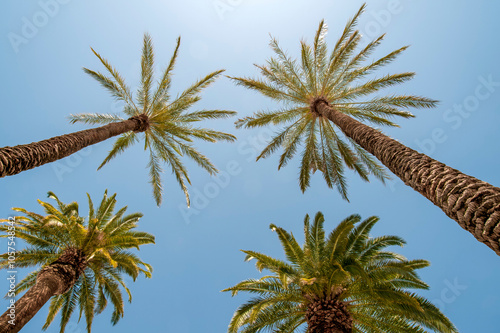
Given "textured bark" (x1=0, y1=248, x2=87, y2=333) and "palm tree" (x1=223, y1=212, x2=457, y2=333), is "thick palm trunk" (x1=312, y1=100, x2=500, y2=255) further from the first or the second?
"textured bark" (x1=0, y1=248, x2=87, y2=333)

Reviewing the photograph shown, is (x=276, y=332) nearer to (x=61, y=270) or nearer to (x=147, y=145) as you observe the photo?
(x=61, y=270)

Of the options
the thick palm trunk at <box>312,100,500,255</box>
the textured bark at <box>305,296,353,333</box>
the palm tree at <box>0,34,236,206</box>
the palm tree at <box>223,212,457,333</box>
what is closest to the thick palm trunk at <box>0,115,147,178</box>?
the palm tree at <box>0,34,236,206</box>

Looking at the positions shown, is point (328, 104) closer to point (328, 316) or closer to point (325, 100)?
point (325, 100)

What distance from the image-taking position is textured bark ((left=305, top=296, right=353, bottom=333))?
7.02 m

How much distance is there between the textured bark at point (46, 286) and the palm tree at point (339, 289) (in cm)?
545

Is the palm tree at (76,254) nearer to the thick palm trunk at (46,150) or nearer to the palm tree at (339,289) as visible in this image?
the thick palm trunk at (46,150)

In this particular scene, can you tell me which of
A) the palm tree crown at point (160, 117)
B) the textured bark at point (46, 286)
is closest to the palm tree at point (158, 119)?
the palm tree crown at point (160, 117)

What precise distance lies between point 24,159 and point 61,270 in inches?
200

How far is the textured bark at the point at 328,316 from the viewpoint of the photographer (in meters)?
7.02

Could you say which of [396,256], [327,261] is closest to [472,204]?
[327,261]

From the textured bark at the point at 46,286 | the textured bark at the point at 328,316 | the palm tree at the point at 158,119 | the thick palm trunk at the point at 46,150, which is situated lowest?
the textured bark at the point at 46,286

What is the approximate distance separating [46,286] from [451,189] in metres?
10.3

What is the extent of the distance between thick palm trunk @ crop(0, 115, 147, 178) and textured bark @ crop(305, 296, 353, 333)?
785 centimetres

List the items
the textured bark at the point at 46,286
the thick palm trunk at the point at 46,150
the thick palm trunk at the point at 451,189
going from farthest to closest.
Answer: the textured bark at the point at 46,286 < the thick palm trunk at the point at 46,150 < the thick palm trunk at the point at 451,189
